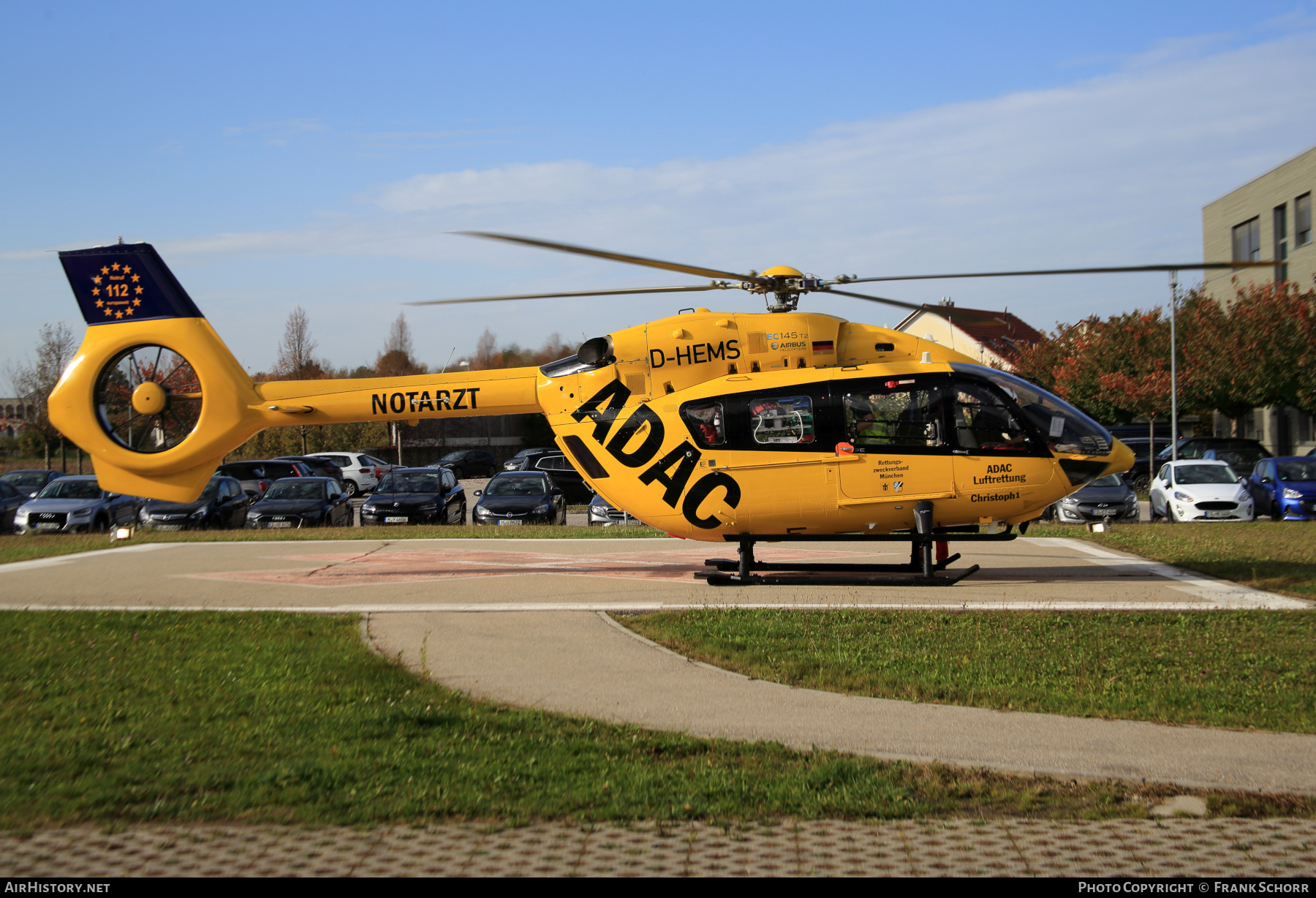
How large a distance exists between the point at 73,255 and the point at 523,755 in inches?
486

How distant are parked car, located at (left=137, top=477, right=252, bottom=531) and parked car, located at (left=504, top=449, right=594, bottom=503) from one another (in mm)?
9631

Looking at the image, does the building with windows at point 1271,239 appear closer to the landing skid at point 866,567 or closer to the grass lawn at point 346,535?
the grass lawn at point 346,535

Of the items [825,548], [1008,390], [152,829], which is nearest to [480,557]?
[825,548]

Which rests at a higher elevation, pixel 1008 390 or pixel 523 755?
pixel 1008 390

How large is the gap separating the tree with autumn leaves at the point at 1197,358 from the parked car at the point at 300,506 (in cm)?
3056

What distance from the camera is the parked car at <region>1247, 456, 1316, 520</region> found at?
77.4 ft

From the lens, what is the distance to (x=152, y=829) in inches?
189

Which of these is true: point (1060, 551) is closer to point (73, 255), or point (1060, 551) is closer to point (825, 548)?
point (825, 548)

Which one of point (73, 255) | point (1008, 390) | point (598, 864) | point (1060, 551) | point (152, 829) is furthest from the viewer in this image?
point (1060, 551)

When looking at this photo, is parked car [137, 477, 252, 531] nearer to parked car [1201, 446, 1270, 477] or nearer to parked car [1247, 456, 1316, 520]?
parked car [1247, 456, 1316, 520]

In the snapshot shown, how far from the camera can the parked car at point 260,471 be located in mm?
33709

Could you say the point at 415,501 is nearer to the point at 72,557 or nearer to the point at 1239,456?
the point at 72,557

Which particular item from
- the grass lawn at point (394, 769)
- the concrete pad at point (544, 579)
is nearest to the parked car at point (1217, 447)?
the concrete pad at point (544, 579)

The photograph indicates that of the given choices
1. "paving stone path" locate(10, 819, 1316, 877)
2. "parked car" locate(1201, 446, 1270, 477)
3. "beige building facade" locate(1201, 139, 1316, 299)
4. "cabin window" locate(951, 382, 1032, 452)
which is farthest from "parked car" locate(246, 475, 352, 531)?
"beige building facade" locate(1201, 139, 1316, 299)
